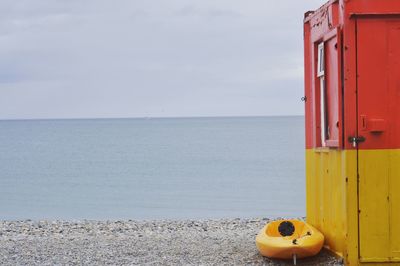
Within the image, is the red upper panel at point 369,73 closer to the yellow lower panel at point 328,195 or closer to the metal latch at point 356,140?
the metal latch at point 356,140

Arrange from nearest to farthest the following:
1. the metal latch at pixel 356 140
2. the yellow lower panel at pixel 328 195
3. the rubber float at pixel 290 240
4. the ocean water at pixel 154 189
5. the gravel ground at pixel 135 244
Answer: the metal latch at pixel 356 140, the yellow lower panel at pixel 328 195, the rubber float at pixel 290 240, the gravel ground at pixel 135 244, the ocean water at pixel 154 189

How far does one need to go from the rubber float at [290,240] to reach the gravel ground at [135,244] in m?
0.21

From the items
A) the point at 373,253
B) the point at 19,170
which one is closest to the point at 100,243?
the point at 373,253

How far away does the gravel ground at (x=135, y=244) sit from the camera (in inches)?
453

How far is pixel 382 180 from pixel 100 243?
5.38 metres

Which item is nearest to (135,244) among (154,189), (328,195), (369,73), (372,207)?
(328,195)

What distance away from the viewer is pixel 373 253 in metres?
9.77

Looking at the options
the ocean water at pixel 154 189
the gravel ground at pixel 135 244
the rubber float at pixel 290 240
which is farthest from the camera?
the ocean water at pixel 154 189

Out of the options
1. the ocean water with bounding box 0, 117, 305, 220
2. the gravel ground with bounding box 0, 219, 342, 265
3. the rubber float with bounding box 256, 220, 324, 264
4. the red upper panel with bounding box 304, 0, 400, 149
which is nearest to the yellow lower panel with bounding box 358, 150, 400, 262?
the red upper panel with bounding box 304, 0, 400, 149

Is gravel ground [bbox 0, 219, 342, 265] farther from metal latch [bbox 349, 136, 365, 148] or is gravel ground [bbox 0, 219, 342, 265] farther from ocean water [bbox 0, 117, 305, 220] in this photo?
ocean water [bbox 0, 117, 305, 220]

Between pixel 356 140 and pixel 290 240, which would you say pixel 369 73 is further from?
pixel 290 240

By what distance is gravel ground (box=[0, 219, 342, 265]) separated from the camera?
37.8ft

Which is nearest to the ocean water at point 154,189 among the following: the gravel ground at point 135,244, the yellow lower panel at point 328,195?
the gravel ground at point 135,244

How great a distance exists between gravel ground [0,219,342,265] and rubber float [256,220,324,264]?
21 centimetres
